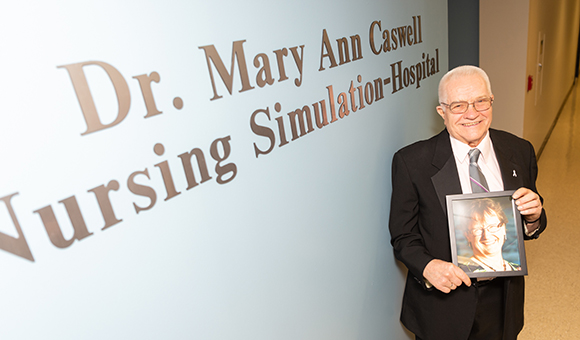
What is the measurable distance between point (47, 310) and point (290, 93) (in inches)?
33.5

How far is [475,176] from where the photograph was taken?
1.69 m

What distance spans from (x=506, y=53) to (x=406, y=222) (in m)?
3.54

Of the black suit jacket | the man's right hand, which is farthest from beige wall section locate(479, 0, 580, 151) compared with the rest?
the man's right hand

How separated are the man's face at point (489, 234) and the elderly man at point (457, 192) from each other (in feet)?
0.36

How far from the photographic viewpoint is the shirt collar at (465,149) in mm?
1701

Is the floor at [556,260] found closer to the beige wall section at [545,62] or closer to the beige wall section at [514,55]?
the beige wall section at [545,62]

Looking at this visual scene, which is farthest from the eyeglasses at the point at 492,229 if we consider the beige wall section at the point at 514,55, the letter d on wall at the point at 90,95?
the beige wall section at the point at 514,55

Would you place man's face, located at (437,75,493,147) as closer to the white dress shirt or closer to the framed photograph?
the white dress shirt

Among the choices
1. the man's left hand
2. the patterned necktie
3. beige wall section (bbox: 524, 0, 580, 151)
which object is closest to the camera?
the man's left hand

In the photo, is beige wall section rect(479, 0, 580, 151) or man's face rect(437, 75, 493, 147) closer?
man's face rect(437, 75, 493, 147)

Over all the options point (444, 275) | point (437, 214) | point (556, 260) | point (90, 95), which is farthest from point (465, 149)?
point (556, 260)

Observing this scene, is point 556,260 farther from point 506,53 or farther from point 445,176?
point 445,176

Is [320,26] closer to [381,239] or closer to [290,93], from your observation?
[290,93]

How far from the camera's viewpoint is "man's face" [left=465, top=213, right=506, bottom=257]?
158cm
